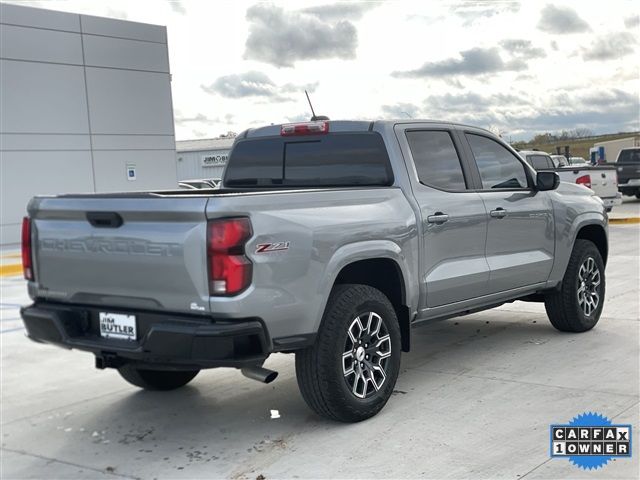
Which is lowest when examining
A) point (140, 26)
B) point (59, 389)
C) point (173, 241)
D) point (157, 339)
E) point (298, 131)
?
point (59, 389)

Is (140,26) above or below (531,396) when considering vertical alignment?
above

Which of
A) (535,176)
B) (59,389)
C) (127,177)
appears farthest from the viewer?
(127,177)

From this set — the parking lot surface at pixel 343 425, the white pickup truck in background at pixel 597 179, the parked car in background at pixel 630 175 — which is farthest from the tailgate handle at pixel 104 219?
the parked car in background at pixel 630 175

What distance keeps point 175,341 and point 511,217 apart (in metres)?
3.33

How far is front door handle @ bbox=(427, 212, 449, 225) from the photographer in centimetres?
548

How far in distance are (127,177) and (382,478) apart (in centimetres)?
2395

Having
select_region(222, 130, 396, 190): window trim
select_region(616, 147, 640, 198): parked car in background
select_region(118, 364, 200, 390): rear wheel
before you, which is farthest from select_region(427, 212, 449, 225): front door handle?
select_region(616, 147, 640, 198): parked car in background

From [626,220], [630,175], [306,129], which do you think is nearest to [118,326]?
[306,129]

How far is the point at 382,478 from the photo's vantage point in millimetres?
4016

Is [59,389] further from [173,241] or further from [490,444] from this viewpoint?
[490,444]

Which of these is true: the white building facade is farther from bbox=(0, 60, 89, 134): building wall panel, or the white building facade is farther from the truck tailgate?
the truck tailgate

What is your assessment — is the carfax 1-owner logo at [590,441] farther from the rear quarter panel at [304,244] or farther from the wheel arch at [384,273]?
the rear quarter panel at [304,244]

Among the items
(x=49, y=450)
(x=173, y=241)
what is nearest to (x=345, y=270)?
(x=173, y=241)

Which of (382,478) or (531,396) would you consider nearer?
(382,478)
